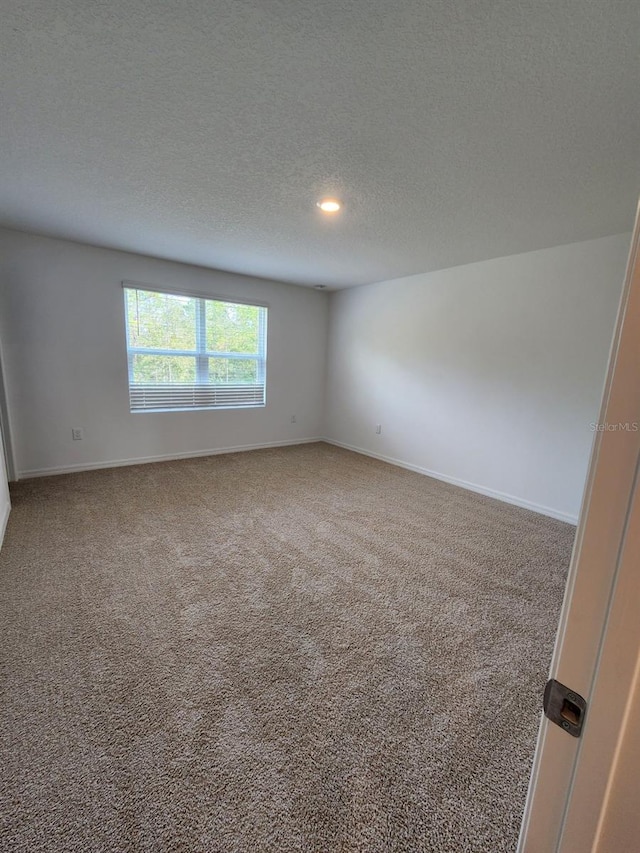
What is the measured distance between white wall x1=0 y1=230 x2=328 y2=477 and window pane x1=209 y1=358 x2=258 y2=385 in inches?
17.0

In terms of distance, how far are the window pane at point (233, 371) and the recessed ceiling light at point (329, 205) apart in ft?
8.33

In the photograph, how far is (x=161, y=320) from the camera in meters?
4.08

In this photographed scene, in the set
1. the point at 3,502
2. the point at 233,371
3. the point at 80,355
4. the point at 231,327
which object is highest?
the point at 231,327

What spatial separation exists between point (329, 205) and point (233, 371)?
2702 millimetres

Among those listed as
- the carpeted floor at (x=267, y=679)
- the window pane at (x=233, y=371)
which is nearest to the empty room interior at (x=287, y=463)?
the carpeted floor at (x=267, y=679)

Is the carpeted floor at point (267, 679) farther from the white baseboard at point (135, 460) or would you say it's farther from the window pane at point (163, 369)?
the window pane at point (163, 369)

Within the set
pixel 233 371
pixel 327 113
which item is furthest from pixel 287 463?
pixel 327 113

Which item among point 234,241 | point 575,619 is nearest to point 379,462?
point 234,241

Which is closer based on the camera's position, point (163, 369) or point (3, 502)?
point (3, 502)

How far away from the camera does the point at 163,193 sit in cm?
230

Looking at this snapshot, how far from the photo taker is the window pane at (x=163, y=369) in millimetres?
4035

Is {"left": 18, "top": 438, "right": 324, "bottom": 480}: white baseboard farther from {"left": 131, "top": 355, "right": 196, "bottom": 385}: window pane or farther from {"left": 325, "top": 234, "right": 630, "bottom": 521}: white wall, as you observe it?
{"left": 325, "top": 234, "right": 630, "bottom": 521}: white wall

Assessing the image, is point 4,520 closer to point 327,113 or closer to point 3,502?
point 3,502

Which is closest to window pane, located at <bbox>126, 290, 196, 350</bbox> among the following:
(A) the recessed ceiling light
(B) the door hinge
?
(A) the recessed ceiling light
